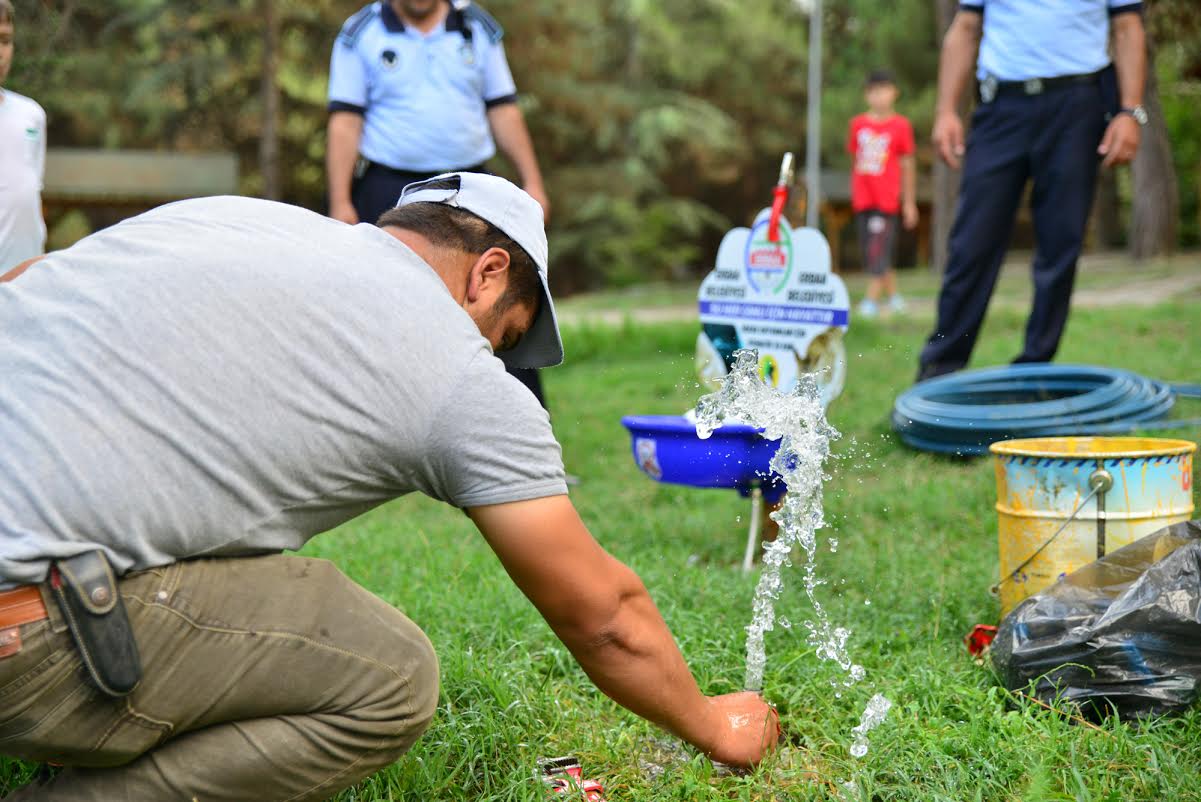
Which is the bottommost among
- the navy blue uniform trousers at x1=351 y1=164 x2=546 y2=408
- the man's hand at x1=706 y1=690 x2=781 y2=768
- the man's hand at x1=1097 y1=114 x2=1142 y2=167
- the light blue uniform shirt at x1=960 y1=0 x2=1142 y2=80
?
the man's hand at x1=706 y1=690 x2=781 y2=768

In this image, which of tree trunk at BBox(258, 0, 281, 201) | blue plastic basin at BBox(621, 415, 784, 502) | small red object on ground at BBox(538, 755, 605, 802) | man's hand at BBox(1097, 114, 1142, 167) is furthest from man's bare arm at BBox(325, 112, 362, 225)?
tree trunk at BBox(258, 0, 281, 201)

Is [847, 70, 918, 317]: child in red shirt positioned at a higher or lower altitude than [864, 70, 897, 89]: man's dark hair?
lower

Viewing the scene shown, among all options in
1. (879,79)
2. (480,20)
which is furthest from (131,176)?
(480,20)

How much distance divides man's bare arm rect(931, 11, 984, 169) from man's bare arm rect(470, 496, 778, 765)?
3913 millimetres

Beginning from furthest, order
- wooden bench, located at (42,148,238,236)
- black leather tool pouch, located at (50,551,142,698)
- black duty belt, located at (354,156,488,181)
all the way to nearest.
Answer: wooden bench, located at (42,148,238,236)
black duty belt, located at (354,156,488,181)
black leather tool pouch, located at (50,551,142,698)

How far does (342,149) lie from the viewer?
5406 millimetres

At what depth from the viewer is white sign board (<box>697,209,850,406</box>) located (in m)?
4.22

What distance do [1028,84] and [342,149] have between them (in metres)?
2.92

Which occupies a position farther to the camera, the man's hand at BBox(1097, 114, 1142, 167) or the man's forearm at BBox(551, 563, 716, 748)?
the man's hand at BBox(1097, 114, 1142, 167)

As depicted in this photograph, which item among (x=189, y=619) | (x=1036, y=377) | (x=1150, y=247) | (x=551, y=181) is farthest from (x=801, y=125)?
(x=189, y=619)

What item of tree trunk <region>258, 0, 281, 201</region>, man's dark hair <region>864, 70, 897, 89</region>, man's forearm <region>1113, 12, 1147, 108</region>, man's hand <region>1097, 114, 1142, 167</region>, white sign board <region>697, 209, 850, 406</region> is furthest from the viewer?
tree trunk <region>258, 0, 281, 201</region>

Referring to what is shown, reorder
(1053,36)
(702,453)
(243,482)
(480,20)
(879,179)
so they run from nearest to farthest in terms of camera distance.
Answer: (243,482), (702,453), (1053,36), (480,20), (879,179)

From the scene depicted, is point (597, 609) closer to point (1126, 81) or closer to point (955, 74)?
point (1126, 81)

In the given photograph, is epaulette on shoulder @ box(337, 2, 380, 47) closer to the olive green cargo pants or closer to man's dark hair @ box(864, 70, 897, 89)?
the olive green cargo pants
